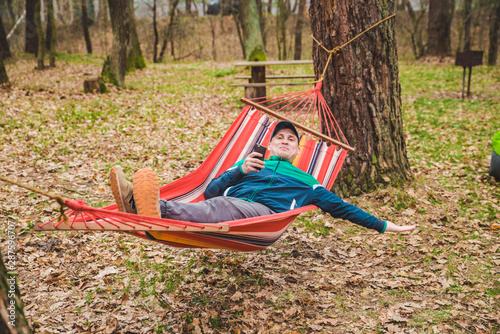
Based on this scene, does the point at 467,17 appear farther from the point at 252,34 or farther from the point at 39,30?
the point at 39,30

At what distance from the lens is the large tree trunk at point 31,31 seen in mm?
12773

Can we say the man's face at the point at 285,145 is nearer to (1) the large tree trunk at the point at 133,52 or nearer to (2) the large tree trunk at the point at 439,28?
(1) the large tree trunk at the point at 133,52

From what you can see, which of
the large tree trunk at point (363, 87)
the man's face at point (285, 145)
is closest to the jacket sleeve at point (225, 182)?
the man's face at point (285, 145)

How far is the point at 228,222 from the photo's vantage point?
81.7 inches

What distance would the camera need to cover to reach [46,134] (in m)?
5.40

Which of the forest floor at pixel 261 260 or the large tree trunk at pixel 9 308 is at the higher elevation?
the large tree trunk at pixel 9 308

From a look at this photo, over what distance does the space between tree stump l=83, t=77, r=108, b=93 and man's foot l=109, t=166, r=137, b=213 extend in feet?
21.5

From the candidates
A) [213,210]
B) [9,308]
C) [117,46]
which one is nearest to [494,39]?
[117,46]

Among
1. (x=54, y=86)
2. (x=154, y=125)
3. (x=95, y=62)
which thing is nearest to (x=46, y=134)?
(x=154, y=125)

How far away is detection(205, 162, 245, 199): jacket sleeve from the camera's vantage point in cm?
276

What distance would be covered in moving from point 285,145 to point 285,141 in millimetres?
30

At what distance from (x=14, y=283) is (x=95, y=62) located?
13.1 meters

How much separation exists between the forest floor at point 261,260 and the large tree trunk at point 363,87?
0.74 ft

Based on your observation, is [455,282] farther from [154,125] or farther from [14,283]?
[154,125]
